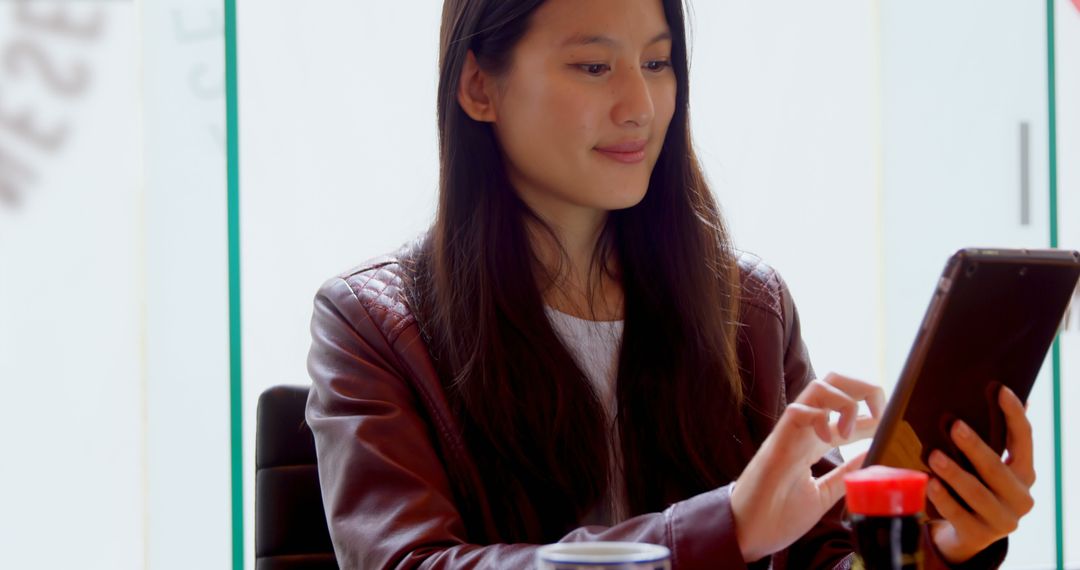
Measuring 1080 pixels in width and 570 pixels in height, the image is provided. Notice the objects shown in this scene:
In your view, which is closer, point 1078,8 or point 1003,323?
point 1003,323

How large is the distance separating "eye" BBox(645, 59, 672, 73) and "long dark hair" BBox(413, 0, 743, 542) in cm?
3

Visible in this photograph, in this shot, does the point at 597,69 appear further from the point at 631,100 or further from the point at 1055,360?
the point at 1055,360

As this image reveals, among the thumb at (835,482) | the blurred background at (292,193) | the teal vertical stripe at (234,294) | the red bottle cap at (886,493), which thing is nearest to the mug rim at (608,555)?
the red bottle cap at (886,493)

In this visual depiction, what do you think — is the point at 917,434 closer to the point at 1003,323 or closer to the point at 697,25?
the point at 1003,323

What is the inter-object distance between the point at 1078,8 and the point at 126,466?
199 centimetres

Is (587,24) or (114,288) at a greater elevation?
(587,24)

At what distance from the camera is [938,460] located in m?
1.00

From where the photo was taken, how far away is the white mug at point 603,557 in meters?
0.67

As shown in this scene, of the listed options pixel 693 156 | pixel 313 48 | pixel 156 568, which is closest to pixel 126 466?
pixel 156 568

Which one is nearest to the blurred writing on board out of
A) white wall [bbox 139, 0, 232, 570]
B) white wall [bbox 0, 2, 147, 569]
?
white wall [bbox 0, 2, 147, 569]

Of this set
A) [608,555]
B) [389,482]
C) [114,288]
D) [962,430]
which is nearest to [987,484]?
[962,430]

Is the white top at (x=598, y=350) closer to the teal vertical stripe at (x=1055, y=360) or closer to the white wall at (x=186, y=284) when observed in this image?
the white wall at (x=186, y=284)

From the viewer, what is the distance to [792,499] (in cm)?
103

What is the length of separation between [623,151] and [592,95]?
8cm
